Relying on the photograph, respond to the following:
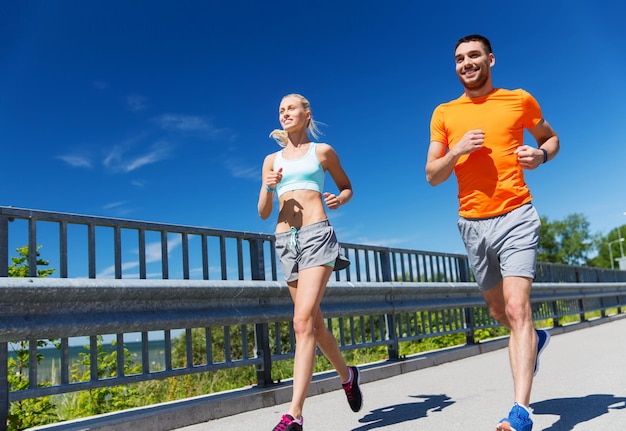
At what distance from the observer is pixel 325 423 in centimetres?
438

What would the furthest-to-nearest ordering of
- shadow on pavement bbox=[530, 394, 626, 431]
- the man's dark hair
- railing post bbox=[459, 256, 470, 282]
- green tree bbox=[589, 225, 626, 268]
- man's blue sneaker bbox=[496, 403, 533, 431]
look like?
green tree bbox=[589, 225, 626, 268] < railing post bbox=[459, 256, 470, 282] < the man's dark hair < shadow on pavement bbox=[530, 394, 626, 431] < man's blue sneaker bbox=[496, 403, 533, 431]

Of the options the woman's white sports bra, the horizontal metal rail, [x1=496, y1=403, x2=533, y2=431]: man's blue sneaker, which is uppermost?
the woman's white sports bra

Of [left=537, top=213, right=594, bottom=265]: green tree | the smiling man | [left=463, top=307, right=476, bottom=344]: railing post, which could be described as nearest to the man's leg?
the smiling man

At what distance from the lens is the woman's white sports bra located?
4312mm

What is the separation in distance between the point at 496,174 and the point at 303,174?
121cm

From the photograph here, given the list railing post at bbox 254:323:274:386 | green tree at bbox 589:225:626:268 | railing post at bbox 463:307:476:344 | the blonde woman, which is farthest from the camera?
green tree at bbox 589:225:626:268

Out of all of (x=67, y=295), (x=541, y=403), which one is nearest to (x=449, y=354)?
(x=541, y=403)

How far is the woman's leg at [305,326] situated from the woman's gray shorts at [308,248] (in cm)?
6

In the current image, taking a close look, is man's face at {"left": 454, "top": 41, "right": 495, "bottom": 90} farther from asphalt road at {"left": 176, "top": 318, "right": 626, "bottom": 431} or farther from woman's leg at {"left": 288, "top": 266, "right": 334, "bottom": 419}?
asphalt road at {"left": 176, "top": 318, "right": 626, "bottom": 431}

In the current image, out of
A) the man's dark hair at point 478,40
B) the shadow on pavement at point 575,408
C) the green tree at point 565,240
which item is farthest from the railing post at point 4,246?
the green tree at point 565,240

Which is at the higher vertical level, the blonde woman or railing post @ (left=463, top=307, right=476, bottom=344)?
the blonde woman

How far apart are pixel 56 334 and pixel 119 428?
72cm

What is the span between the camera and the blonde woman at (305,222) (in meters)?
3.98

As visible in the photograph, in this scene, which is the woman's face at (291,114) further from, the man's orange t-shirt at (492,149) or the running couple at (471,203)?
the man's orange t-shirt at (492,149)
